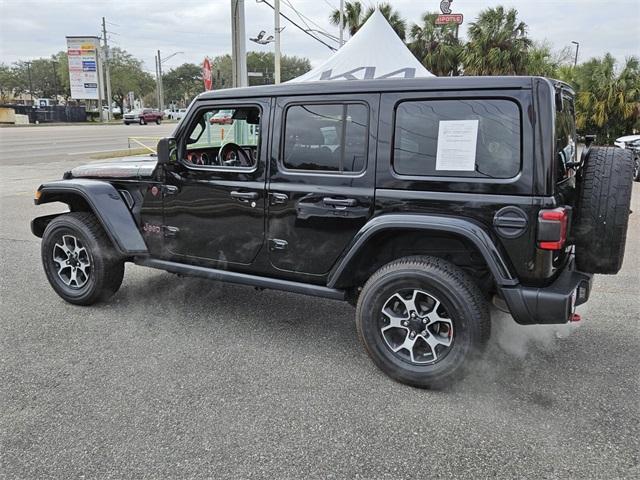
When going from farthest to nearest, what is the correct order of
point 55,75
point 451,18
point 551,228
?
point 55,75, point 451,18, point 551,228

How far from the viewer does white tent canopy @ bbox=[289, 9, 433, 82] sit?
1164 centimetres

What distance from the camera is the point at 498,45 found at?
26.5 m

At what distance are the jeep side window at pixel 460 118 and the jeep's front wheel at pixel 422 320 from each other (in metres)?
0.60

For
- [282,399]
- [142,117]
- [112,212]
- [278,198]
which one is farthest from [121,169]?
[142,117]

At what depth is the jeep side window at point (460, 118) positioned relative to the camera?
290 cm

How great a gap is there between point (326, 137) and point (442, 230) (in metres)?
1.03

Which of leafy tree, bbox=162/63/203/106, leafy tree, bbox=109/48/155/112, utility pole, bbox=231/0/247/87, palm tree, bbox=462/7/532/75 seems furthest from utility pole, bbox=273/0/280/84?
leafy tree, bbox=162/63/203/106

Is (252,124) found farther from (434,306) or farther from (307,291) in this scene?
(434,306)

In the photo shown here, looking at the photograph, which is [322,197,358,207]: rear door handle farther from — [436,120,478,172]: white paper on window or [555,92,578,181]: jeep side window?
[555,92,578,181]: jeep side window

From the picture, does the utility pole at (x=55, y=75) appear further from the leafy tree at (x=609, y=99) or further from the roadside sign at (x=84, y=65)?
the leafy tree at (x=609, y=99)

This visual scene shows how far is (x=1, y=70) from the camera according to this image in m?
88.9

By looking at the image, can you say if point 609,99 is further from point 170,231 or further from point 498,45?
point 170,231

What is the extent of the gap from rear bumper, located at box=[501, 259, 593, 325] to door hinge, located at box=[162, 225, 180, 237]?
248 centimetres

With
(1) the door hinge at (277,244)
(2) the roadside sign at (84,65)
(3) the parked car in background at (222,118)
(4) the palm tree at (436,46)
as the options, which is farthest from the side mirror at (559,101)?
(2) the roadside sign at (84,65)
